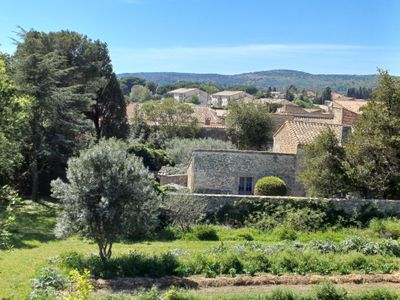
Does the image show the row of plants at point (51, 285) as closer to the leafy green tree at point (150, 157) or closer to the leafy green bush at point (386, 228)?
the leafy green bush at point (386, 228)

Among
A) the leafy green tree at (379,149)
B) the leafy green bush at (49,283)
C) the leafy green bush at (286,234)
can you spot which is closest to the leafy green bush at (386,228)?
the leafy green tree at (379,149)

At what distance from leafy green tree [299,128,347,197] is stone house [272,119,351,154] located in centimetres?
444

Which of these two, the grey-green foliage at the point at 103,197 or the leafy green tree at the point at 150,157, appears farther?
the leafy green tree at the point at 150,157

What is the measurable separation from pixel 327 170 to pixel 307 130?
7766 millimetres

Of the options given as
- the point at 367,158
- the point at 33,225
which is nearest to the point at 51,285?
the point at 33,225

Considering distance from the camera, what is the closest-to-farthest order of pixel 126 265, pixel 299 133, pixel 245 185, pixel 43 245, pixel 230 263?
pixel 126 265
pixel 230 263
pixel 43 245
pixel 245 185
pixel 299 133

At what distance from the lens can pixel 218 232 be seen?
20812 mm

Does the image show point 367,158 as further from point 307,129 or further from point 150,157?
point 150,157

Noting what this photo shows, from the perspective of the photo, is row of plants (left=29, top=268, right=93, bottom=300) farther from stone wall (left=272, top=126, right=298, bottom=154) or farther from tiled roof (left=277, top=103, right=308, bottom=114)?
tiled roof (left=277, top=103, right=308, bottom=114)

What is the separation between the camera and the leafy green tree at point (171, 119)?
54.1 m

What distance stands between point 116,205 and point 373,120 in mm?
15099

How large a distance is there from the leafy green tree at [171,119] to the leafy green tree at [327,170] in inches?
1191

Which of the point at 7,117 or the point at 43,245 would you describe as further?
the point at 43,245

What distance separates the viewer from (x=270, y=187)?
89.1 ft
